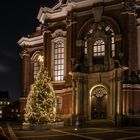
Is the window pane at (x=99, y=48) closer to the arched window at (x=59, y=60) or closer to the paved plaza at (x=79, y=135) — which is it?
the arched window at (x=59, y=60)

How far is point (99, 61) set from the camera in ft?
160

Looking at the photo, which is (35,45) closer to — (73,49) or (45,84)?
(73,49)

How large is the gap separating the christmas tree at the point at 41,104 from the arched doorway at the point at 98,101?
8.65 m

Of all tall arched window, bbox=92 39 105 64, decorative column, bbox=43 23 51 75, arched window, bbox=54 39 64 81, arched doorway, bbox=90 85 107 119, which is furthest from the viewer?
decorative column, bbox=43 23 51 75

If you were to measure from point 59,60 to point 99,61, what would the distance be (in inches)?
318

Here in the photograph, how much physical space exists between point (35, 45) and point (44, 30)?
888 centimetres

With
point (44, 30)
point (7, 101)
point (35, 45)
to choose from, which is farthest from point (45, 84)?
point (7, 101)

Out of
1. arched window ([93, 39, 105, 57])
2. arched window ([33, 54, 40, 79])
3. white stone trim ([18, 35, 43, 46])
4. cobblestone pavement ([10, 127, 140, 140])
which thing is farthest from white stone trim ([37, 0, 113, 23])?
cobblestone pavement ([10, 127, 140, 140])

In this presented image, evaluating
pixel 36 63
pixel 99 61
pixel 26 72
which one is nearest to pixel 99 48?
pixel 99 61

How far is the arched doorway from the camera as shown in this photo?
4812cm

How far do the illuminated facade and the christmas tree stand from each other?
755 centimetres

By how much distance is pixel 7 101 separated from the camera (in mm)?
159500

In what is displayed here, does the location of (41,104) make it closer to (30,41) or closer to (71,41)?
(71,41)

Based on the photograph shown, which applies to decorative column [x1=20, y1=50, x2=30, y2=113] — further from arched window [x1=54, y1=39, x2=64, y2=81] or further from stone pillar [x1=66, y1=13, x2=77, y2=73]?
stone pillar [x1=66, y1=13, x2=77, y2=73]
